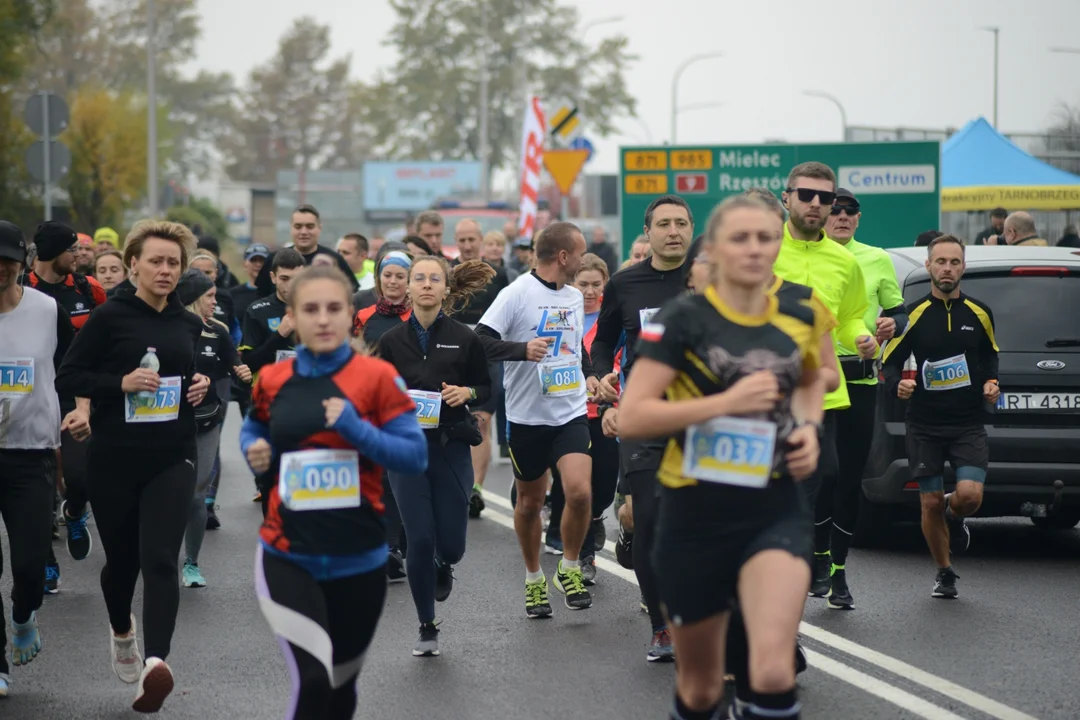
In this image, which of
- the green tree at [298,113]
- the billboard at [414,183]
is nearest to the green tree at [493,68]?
the billboard at [414,183]

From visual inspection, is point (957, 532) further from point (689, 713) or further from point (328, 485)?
point (328, 485)

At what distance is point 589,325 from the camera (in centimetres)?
1112

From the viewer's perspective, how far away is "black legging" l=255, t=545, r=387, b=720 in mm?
4992

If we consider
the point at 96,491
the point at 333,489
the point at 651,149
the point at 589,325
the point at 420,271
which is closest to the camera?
the point at 333,489

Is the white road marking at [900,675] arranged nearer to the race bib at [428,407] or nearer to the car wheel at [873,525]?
the race bib at [428,407]

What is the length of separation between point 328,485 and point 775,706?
157cm

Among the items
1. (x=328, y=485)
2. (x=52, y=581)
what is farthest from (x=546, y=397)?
(x=328, y=485)

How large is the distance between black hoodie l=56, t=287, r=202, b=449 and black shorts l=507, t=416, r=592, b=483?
87.3 inches

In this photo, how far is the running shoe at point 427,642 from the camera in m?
7.74

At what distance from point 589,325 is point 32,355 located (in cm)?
463

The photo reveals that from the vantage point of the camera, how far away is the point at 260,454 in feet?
16.9

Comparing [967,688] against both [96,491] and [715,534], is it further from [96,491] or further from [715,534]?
[96,491]

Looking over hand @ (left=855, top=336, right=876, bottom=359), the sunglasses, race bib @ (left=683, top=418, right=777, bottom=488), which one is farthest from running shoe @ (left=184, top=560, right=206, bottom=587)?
race bib @ (left=683, top=418, right=777, bottom=488)

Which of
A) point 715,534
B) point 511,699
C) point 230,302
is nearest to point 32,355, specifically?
point 511,699
